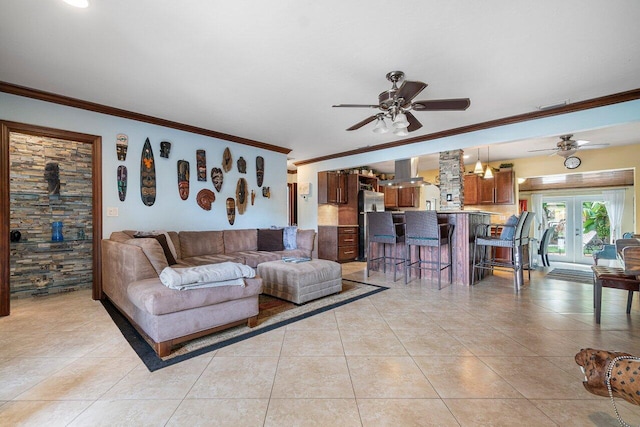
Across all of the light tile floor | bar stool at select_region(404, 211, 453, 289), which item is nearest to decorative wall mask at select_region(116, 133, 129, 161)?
the light tile floor

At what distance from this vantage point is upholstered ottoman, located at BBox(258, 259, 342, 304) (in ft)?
10.3

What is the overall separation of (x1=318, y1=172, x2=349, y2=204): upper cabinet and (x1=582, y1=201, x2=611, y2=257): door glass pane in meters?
→ 6.38

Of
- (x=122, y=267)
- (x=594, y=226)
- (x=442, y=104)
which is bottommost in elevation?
(x=122, y=267)

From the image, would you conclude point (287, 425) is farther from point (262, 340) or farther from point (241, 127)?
point (241, 127)

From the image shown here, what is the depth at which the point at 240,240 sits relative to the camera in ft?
15.3

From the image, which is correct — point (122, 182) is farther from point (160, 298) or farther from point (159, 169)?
point (160, 298)

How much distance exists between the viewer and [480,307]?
307 cm

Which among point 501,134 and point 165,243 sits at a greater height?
point 501,134

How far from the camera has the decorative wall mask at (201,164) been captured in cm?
454

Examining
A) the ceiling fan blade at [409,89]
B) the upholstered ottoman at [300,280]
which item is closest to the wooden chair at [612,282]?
the ceiling fan blade at [409,89]

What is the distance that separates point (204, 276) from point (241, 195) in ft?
10.0

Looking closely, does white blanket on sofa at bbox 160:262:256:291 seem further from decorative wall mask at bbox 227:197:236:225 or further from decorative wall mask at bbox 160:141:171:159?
decorative wall mask at bbox 227:197:236:225

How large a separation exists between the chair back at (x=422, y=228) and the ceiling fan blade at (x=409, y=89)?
1.79m

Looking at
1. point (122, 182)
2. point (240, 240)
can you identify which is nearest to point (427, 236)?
point (240, 240)
